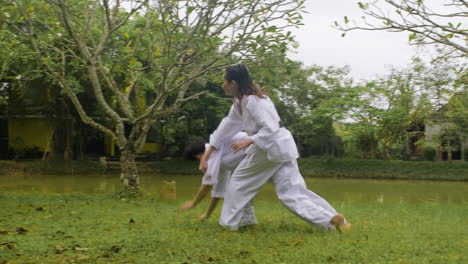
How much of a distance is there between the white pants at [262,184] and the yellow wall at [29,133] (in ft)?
69.7

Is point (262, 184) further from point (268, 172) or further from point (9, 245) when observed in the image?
point (9, 245)

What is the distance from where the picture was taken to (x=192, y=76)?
363 inches

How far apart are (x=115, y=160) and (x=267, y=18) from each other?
57.9ft

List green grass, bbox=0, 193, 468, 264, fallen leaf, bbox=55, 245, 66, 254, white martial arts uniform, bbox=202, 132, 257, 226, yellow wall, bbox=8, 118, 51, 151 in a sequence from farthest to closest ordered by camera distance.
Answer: yellow wall, bbox=8, 118, 51, 151 → white martial arts uniform, bbox=202, 132, 257, 226 → fallen leaf, bbox=55, 245, 66, 254 → green grass, bbox=0, 193, 468, 264

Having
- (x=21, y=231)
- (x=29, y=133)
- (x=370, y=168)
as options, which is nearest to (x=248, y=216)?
(x=21, y=231)

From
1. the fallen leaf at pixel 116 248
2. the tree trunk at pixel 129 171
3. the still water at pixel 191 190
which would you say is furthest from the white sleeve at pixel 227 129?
the still water at pixel 191 190

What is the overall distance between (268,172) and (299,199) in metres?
0.39

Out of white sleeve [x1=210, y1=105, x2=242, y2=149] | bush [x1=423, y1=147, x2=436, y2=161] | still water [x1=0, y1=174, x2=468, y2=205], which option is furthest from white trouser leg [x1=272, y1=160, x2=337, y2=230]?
bush [x1=423, y1=147, x2=436, y2=161]

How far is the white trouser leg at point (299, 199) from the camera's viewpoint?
491 cm

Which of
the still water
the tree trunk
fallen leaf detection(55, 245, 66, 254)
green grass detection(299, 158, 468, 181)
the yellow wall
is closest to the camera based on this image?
fallen leaf detection(55, 245, 66, 254)

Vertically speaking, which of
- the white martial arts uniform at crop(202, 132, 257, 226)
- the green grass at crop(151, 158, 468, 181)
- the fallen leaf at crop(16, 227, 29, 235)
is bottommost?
the green grass at crop(151, 158, 468, 181)

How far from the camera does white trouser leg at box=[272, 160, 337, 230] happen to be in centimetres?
491

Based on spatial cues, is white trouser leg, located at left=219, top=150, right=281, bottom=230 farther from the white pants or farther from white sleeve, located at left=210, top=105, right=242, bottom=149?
white sleeve, located at left=210, top=105, right=242, bottom=149

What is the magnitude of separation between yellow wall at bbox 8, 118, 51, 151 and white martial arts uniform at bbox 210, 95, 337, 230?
21.3 m
